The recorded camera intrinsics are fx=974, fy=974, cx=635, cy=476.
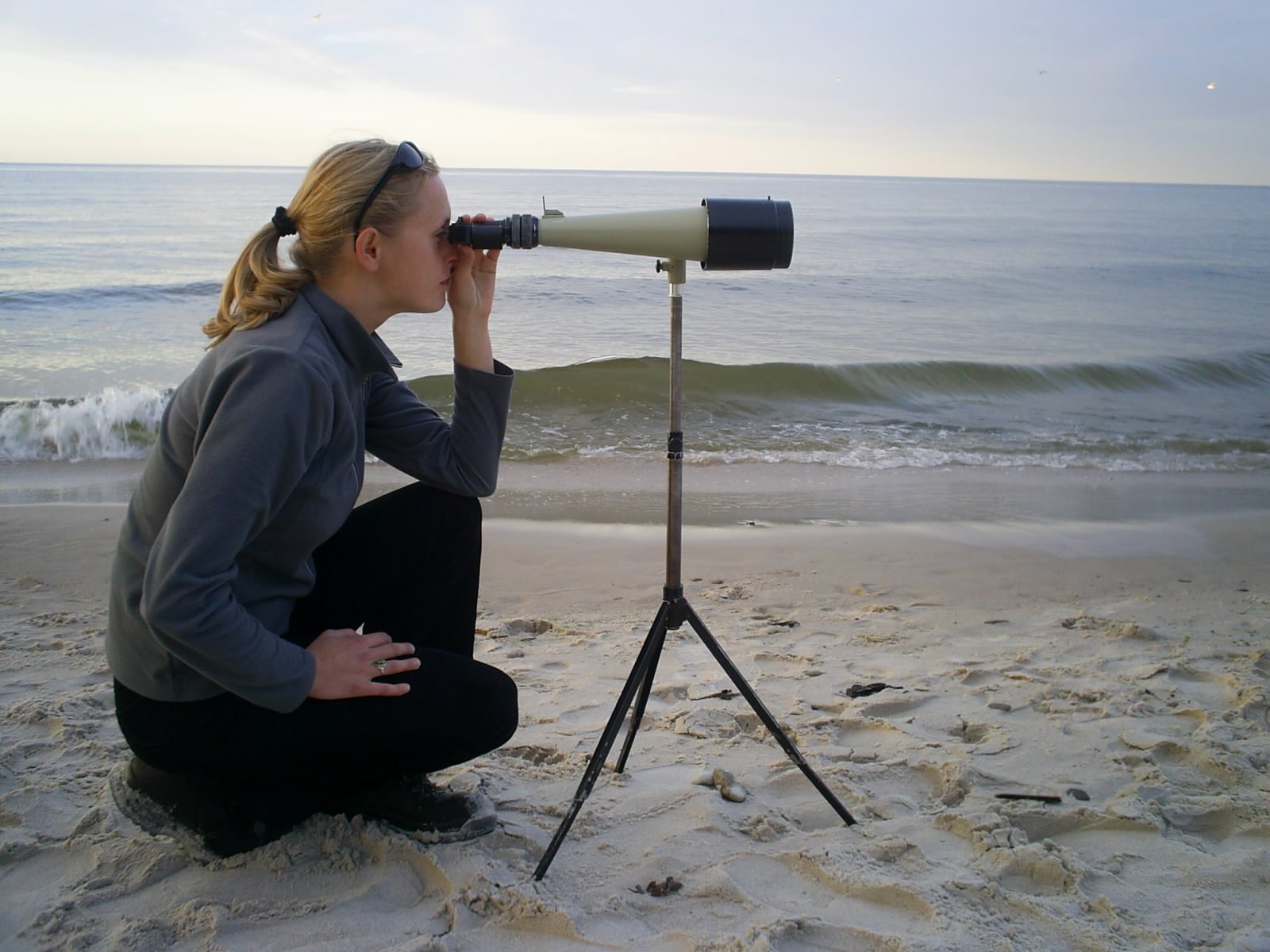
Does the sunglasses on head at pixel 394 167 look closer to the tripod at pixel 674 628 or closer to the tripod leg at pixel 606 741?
the tripod at pixel 674 628

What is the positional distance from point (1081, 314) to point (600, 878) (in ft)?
45.8

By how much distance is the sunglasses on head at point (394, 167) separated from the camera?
1.64 metres

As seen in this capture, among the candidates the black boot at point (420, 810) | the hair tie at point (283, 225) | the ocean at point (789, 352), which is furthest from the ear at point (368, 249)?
the ocean at point (789, 352)

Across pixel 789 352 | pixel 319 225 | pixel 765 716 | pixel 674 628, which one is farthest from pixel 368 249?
pixel 789 352

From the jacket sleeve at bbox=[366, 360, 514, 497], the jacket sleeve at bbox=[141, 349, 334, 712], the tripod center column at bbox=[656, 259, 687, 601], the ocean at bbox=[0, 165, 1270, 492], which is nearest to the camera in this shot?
the jacket sleeve at bbox=[141, 349, 334, 712]

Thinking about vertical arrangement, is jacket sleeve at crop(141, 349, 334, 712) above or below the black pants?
above

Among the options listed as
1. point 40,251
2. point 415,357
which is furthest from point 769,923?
point 40,251

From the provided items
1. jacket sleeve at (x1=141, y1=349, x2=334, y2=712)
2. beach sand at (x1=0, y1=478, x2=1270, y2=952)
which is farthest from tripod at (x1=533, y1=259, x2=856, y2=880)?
jacket sleeve at (x1=141, y1=349, x2=334, y2=712)

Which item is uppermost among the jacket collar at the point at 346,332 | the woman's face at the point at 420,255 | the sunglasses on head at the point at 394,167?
the sunglasses on head at the point at 394,167

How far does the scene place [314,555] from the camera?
1912mm

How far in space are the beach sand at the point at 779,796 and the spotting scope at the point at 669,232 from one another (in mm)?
1133

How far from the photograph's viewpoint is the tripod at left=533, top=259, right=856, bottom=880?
72.4 inches

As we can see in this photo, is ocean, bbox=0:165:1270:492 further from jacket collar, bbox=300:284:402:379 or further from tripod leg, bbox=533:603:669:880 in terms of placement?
jacket collar, bbox=300:284:402:379

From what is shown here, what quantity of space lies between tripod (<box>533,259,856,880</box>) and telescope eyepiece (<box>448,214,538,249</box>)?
0.95 feet
